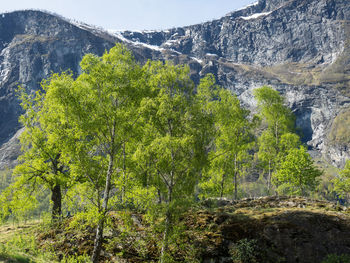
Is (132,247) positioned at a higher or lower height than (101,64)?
lower

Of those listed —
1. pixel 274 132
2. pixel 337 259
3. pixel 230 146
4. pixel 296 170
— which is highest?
pixel 274 132

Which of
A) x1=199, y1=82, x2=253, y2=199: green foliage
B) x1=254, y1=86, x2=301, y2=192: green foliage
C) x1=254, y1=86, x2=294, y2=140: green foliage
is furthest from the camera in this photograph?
x1=254, y1=86, x2=294, y2=140: green foliage

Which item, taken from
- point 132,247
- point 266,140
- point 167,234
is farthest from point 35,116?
point 266,140

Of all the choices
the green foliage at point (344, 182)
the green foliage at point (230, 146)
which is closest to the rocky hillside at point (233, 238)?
the green foliage at point (230, 146)

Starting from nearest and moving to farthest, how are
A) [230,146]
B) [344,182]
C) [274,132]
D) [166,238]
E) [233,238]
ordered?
1. [166,238]
2. [233,238]
3. [230,146]
4. [274,132]
5. [344,182]

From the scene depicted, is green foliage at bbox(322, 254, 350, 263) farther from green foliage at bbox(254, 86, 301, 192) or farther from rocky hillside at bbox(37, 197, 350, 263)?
green foliage at bbox(254, 86, 301, 192)

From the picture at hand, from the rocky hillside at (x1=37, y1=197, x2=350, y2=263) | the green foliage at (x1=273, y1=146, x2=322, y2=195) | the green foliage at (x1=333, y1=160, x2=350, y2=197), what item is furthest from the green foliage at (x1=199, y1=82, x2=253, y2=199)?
the green foliage at (x1=333, y1=160, x2=350, y2=197)

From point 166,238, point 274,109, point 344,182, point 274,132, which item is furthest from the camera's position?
point 344,182

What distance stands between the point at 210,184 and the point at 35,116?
2212cm

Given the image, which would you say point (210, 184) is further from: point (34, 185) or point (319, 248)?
point (34, 185)

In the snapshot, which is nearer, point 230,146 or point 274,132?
point 230,146

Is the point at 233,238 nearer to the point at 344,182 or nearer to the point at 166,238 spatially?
the point at 166,238

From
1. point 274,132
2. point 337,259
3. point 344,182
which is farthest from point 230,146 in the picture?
point 344,182

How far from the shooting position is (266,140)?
41.1m
